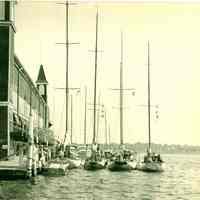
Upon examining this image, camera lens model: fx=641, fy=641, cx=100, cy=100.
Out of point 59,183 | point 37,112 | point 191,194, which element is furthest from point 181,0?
point 37,112

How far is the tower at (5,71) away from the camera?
56.1m

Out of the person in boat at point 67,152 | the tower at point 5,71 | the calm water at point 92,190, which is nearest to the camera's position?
the calm water at point 92,190

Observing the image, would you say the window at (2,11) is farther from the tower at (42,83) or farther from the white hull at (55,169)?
the tower at (42,83)

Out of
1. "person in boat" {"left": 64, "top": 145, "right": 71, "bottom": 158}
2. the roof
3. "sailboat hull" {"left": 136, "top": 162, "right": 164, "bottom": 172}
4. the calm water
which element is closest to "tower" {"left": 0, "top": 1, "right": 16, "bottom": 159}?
"person in boat" {"left": 64, "top": 145, "right": 71, "bottom": 158}

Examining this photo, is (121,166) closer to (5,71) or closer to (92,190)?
(5,71)

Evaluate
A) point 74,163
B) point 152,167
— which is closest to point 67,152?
point 74,163

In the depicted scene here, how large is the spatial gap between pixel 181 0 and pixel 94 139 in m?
38.7

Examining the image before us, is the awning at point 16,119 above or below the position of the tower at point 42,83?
below

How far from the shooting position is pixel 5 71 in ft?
187

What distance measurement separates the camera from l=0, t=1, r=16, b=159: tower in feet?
184

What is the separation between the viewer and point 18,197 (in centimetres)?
3469

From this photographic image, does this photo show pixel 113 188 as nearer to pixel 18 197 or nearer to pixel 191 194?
pixel 191 194

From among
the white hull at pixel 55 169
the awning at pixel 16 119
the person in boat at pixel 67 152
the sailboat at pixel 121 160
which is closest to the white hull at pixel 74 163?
the person in boat at pixel 67 152

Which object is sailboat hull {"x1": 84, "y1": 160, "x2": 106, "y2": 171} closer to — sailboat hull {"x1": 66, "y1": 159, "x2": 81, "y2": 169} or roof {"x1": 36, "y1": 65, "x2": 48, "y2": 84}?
sailboat hull {"x1": 66, "y1": 159, "x2": 81, "y2": 169}
